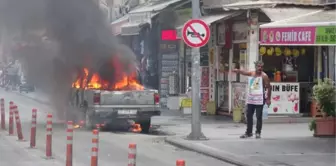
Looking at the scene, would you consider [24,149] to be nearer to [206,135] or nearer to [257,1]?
[206,135]

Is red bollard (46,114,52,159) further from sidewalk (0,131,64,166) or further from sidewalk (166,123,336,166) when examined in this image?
sidewalk (166,123,336,166)

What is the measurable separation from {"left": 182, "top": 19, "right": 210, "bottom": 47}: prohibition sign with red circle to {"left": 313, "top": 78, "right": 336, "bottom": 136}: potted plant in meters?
2.78

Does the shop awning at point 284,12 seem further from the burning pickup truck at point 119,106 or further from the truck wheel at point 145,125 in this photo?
the truck wheel at point 145,125

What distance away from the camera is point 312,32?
497 inches

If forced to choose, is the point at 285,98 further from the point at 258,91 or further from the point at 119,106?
the point at 119,106

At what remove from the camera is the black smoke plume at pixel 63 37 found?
20312 mm

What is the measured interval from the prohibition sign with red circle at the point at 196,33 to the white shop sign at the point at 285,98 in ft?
18.2

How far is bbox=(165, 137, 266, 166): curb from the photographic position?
12.0m

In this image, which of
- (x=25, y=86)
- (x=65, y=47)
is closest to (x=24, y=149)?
(x=65, y=47)

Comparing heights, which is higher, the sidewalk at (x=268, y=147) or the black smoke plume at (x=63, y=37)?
the black smoke plume at (x=63, y=37)

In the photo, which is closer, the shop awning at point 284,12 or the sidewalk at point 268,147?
the sidewalk at point 268,147

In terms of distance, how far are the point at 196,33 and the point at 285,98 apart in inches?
239

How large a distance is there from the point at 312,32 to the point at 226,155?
9.36ft

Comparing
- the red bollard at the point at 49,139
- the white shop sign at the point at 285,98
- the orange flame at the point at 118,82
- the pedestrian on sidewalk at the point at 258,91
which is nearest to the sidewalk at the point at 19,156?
the red bollard at the point at 49,139
